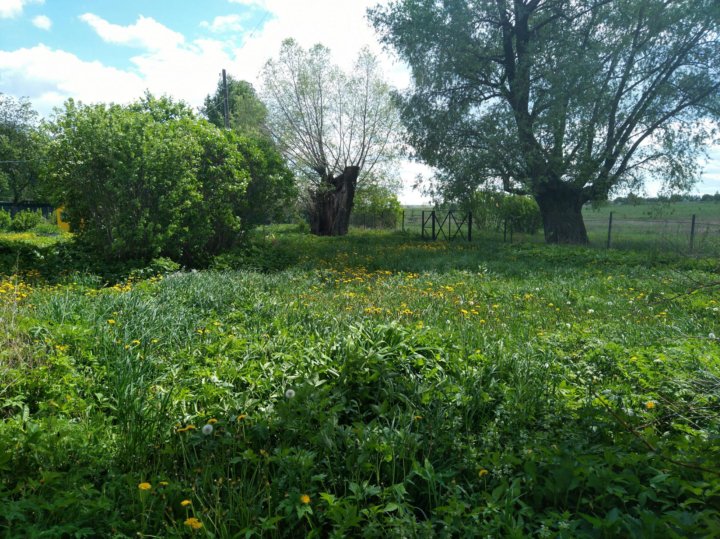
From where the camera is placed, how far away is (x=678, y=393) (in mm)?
3258

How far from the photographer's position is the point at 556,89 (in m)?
13.9

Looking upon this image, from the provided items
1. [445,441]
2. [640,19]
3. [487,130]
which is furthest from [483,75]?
[445,441]

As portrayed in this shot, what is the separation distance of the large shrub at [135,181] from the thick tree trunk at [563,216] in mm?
11195

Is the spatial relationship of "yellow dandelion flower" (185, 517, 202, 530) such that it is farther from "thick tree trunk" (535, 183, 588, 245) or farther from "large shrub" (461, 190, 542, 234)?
"thick tree trunk" (535, 183, 588, 245)

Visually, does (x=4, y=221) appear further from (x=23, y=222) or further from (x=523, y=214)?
(x=523, y=214)

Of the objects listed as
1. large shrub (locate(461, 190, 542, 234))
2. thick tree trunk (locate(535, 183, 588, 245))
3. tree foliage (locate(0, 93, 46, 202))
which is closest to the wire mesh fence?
large shrub (locate(461, 190, 542, 234))

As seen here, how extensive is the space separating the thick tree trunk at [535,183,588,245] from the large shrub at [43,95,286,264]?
36.7ft

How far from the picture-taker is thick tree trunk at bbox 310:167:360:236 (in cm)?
2252

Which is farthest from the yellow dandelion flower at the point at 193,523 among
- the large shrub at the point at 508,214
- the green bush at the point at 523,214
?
the green bush at the point at 523,214

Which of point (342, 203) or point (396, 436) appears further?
point (342, 203)

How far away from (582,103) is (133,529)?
1512 cm

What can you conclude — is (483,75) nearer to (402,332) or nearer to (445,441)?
(402,332)

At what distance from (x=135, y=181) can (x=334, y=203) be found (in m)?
14.2

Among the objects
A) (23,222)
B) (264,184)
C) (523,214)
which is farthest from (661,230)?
(23,222)
